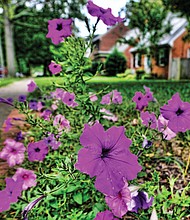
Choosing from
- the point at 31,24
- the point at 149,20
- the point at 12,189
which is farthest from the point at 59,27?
the point at 31,24

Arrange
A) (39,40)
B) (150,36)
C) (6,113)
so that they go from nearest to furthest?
(6,113) < (150,36) < (39,40)

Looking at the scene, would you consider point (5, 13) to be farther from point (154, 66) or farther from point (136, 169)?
point (136, 169)

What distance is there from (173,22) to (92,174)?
898 inches

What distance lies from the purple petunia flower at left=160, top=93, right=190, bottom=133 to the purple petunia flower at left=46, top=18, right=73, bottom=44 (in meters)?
0.72

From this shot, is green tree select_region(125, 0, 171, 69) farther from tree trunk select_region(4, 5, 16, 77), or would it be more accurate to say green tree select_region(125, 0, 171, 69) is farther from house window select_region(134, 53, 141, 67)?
tree trunk select_region(4, 5, 16, 77)

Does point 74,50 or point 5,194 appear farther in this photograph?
point 74,50

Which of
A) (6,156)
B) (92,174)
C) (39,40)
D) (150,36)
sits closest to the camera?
(92,174)

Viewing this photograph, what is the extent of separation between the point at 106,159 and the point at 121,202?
28 centimetres

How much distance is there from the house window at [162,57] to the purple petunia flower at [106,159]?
19862 millimetres

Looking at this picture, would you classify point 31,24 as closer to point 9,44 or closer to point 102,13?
point 9,44

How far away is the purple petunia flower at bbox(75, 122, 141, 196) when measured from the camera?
2.54 feet

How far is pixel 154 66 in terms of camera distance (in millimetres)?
21406

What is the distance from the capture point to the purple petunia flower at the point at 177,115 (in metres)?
1.10

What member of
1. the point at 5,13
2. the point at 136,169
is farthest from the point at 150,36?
the point at 136,169
